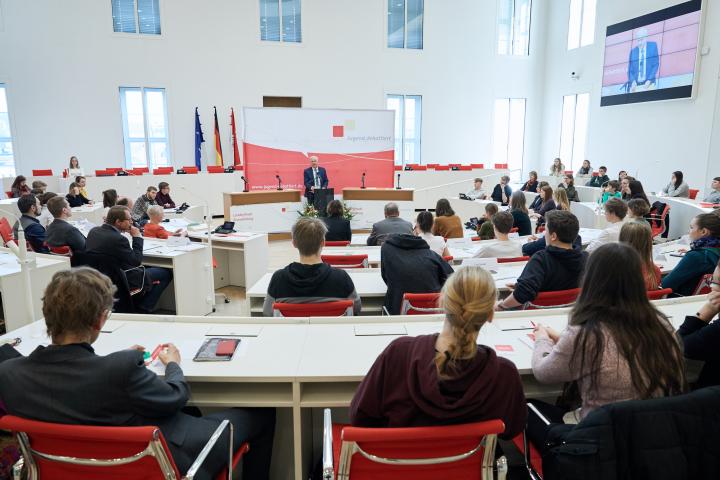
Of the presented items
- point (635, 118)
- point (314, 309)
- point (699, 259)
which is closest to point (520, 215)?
point (699, 259)

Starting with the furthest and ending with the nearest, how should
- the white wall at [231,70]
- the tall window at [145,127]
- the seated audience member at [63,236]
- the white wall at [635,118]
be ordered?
1. the tall window at [145,127]
2. the white wall at [231,70]
3. the white wall at [635,118]
4. the seated audience member at [63,236]

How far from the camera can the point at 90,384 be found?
5.15ft

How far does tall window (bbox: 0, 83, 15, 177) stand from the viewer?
11.7 m

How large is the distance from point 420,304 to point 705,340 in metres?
1.46

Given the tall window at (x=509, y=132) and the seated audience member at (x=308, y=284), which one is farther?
the tall window at (x=509, y=132)

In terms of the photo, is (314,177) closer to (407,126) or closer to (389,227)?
(389,227)

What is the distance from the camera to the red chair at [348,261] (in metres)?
4.34

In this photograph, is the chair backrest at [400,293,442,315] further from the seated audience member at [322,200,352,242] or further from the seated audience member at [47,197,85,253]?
the seated audience member at [47,197,85,253]

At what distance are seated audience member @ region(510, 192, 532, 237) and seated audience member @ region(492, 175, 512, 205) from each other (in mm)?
4264

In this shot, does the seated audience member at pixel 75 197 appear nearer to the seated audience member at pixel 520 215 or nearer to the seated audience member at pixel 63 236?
the seated audience member at pixel 63 236

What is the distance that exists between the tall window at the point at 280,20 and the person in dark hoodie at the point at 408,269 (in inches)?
442

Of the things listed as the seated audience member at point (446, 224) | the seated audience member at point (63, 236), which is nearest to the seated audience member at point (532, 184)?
the seated audience member at point (446, 224)

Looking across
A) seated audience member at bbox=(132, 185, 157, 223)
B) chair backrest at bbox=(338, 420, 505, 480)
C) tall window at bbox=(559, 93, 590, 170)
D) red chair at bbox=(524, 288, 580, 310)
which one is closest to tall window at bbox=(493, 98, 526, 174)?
tall window at bbox=(559, 93, 590, 170)

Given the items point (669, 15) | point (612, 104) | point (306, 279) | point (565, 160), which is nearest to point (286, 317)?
point (306, 279)
